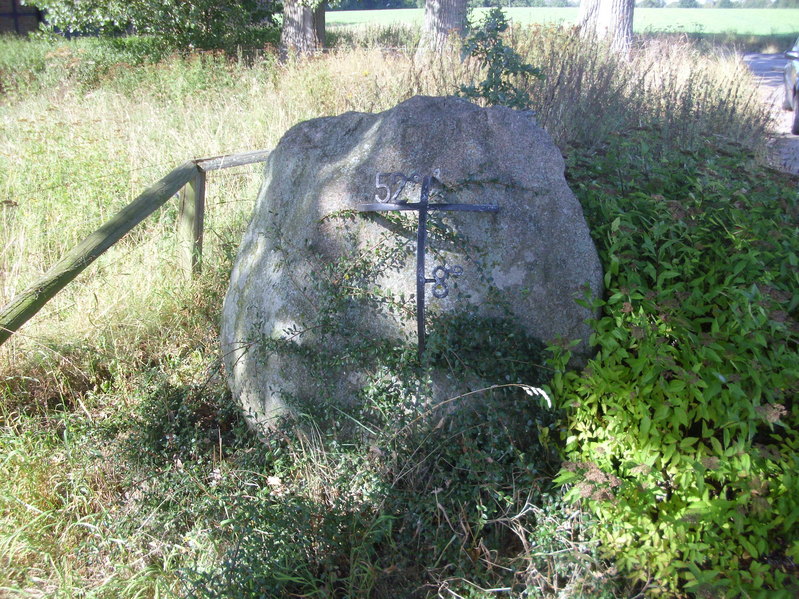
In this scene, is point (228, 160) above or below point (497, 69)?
below

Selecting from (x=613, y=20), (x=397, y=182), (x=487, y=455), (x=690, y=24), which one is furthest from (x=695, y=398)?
(x=690, y=24)

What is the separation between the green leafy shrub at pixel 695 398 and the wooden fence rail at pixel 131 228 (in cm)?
255

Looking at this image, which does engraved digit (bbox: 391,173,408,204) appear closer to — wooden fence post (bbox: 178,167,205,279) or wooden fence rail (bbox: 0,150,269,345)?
wooden fence rail (bbox: 0,150,269,345)

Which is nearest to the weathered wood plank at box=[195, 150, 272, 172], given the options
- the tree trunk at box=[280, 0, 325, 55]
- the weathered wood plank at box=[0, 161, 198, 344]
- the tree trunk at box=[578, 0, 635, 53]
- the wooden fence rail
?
the wooden fence rail

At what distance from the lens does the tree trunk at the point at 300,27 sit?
11211 mm

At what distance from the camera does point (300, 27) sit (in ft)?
37.3

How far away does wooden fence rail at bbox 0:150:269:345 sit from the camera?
10.1 ft

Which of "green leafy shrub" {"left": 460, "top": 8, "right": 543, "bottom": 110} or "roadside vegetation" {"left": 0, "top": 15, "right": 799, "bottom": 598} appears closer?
"roadside vegetation" {"left": 0, "top": 15, "right": 799, "bottom": 598}

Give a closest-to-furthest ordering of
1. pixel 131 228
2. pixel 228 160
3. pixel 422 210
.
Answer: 1. pixel 422 210
2. pixel 131 228
3. pixel 228 160

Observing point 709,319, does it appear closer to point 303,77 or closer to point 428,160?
point 428,160

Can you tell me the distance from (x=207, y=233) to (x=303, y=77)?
384 cm

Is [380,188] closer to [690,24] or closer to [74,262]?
[74,262]

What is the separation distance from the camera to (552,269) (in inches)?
114

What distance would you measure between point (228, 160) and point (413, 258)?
2168mm
